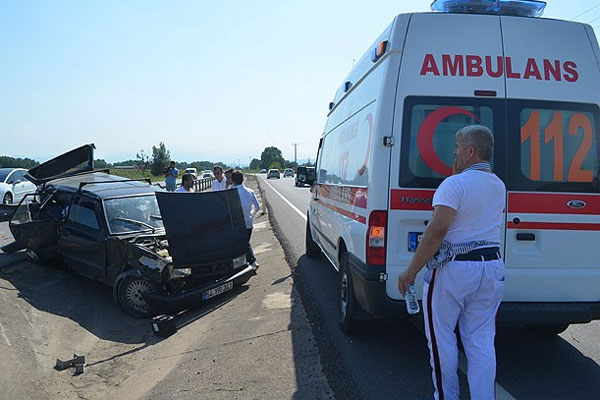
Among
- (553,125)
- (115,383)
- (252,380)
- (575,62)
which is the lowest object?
(115,383)

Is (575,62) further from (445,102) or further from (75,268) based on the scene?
(75,268)

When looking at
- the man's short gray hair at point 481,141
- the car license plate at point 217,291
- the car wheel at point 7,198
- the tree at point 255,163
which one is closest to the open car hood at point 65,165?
the car license plate at point 217,291

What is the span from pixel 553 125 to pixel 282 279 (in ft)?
15.7

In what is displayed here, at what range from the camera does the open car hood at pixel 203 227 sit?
6.26m

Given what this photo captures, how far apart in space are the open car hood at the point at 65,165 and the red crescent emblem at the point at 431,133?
27.6 feet

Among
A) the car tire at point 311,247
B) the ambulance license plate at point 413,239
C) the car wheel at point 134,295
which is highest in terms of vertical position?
the ambulance license plate at point 413,239

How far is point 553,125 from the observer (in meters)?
3.79

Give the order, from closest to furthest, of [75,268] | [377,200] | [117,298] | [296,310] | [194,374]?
[377,200]
[194,374]
[296,310]
[117,298]
[75,268]

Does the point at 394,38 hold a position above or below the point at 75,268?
above

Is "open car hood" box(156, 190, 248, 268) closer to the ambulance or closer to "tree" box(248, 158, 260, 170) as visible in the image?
the ambulance

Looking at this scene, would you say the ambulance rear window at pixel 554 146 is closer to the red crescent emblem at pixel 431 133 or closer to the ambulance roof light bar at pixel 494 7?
the red crescent emblem at pixel 431 133

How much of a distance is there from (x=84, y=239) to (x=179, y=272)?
6.82 feet

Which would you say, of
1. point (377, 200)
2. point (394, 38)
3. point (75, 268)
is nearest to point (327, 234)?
point (377, 200)

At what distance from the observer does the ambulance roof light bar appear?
4.12 meters
